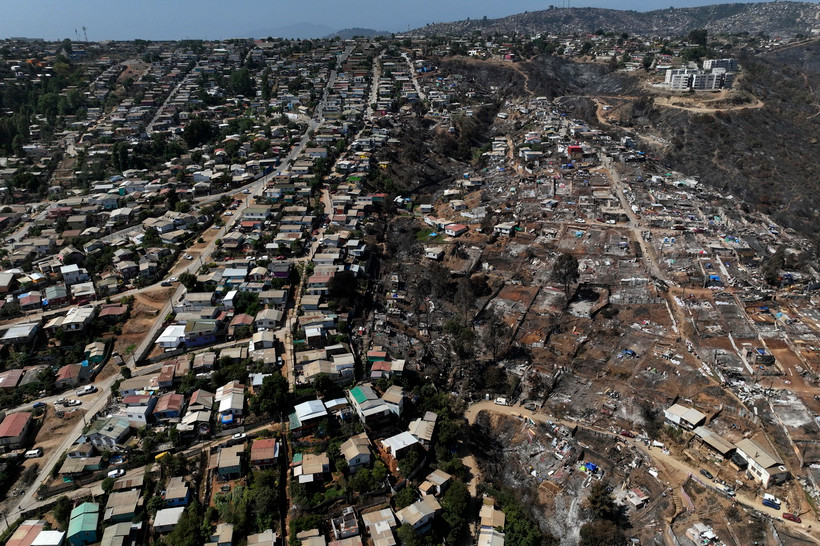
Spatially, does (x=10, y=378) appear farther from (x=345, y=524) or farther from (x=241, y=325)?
(x=345, y=524)

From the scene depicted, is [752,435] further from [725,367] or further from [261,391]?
[261,391]

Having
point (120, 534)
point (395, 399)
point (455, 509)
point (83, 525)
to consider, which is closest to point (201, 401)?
point (120, 534)

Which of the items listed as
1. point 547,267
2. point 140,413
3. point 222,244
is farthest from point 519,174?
point 140,413

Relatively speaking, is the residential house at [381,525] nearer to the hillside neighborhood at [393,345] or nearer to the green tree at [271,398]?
the hillside neighborhood at [393,345]

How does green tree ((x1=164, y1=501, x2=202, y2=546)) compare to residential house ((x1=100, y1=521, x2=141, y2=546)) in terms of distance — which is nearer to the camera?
green tree ((x1=164, y1=501, x2=202, y2=546))

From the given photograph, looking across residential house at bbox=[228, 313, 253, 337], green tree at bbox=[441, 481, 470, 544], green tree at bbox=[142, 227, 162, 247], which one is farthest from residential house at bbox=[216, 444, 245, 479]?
green tree at bbox=[142, 227, 162, 247]

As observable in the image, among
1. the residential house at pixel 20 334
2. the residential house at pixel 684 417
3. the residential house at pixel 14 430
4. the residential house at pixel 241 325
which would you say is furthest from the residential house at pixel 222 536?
the residential house at pixel 684 417

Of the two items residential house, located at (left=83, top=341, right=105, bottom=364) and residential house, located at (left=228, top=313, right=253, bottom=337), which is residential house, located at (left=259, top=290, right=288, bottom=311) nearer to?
residential house, located at (left=228, top=313, right=253, bottom=337)
